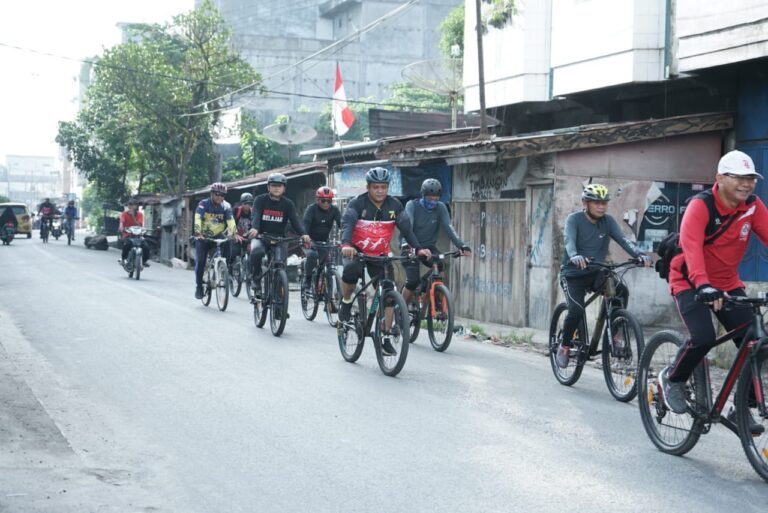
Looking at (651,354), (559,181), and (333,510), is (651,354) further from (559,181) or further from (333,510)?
(559,181)

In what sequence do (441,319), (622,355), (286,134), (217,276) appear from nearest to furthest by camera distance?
(622,355) < (441,319) < (217,276) < (286,134)

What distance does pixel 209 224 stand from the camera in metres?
16.8

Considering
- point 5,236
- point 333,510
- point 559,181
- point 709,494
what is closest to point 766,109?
point 559,181

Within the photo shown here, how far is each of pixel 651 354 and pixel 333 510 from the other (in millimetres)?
2707

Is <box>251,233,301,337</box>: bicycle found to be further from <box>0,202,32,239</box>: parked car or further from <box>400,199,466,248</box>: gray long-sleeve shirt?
<box>0,202,32,239</box>: parked car

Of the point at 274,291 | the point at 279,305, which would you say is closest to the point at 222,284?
the point at 274,291

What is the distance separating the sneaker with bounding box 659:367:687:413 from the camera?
643cm

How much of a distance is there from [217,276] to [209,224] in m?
1.04

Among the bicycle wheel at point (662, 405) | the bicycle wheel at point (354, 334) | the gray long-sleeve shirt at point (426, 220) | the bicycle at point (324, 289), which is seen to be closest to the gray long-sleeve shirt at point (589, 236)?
the bicycle wheel at point (354, 334)

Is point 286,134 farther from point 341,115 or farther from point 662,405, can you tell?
point 662,405

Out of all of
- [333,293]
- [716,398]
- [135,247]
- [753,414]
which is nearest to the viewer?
[753,414]

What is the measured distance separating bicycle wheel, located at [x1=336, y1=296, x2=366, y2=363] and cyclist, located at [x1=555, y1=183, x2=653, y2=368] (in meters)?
1.95

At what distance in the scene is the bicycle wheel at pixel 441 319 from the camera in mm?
11586

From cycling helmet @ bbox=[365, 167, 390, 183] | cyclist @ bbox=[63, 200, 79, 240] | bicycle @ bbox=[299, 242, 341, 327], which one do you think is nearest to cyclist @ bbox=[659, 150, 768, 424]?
cycling helmet @ bbox=[365, 167, 390, 183]
